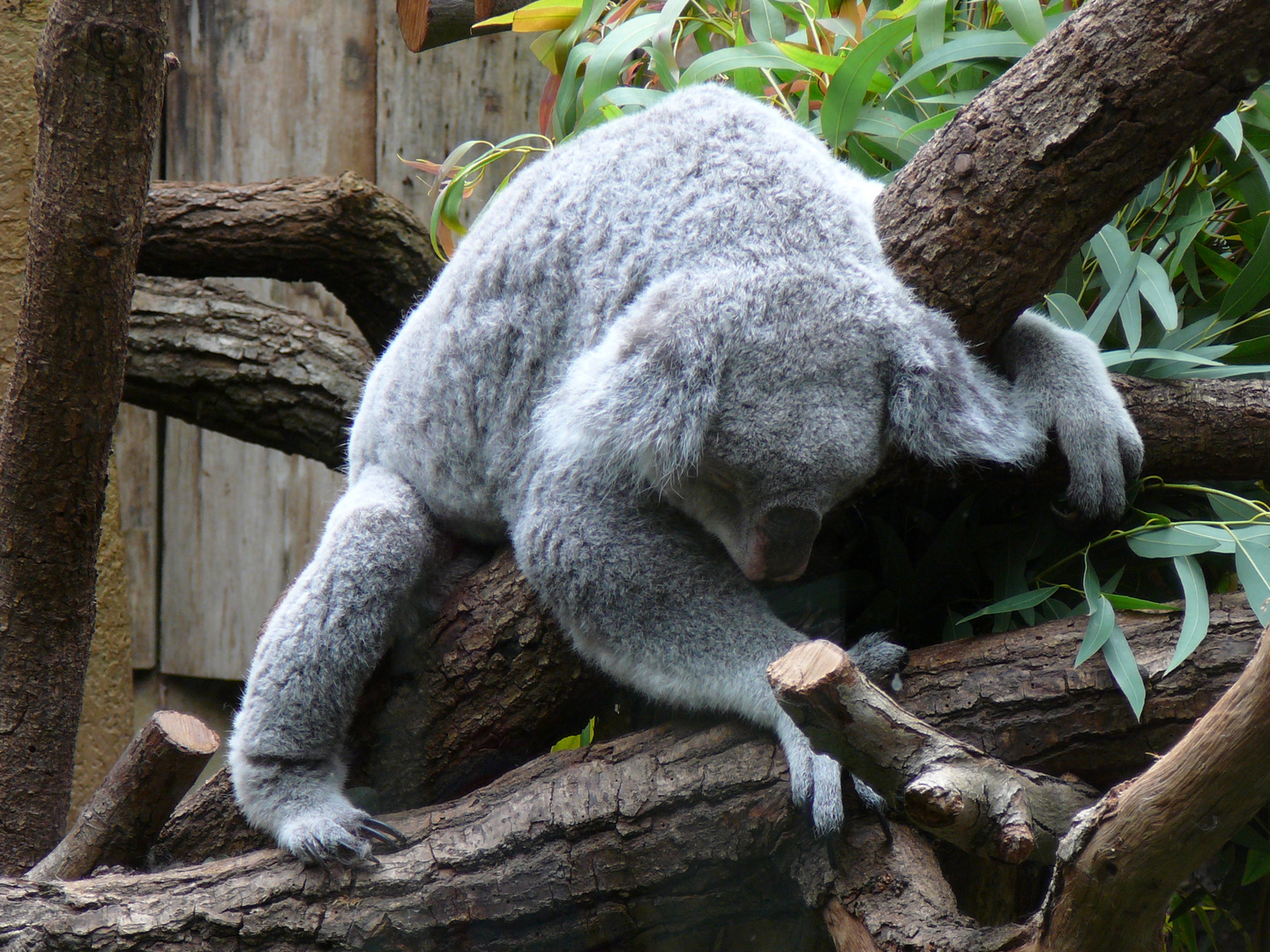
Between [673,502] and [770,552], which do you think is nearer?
[770,552]

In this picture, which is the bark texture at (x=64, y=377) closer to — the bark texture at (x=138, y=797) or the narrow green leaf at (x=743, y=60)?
the bark texture at (x=138, y=797)

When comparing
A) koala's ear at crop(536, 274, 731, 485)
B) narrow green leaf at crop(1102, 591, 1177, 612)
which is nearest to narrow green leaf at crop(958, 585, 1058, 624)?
narrow green leaf at crop(1102, 591, 1177, 612)

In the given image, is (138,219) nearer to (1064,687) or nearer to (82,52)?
(82,52)

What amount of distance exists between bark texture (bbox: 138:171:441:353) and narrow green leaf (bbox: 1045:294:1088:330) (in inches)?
83.2

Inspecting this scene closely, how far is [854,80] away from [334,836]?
1.74 m

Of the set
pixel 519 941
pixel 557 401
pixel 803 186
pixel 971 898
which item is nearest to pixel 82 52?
pixel 557 401

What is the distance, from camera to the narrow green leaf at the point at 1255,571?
64.6 inches

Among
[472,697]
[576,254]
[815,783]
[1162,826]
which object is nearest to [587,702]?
[472,697]

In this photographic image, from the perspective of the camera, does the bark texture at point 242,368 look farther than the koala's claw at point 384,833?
Yes

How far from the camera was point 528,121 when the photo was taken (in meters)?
4.14

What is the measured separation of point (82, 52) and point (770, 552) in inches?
58.8

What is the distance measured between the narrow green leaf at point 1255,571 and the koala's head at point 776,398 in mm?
433

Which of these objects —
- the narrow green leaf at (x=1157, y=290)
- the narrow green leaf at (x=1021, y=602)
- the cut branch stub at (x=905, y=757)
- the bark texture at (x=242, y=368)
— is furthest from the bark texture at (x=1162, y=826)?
the bark texture at (x=242, y=368)

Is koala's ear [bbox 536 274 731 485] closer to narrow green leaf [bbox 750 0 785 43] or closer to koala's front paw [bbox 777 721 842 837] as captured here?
koala's front paw [bbox 777 721 842 837]
